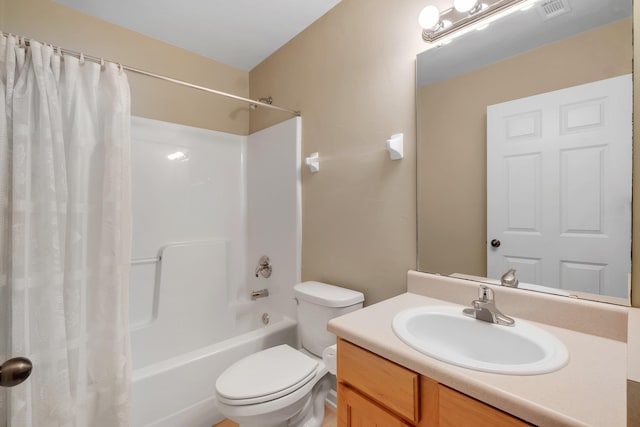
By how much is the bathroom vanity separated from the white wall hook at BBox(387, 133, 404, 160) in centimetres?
64

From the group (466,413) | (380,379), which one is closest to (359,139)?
(380,379)

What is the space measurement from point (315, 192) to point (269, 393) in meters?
1.14

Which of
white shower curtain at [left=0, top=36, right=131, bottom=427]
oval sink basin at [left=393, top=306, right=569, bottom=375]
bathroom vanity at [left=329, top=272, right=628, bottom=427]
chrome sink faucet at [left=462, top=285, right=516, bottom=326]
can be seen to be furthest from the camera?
white shower curtain at [left=0, top=36, right=131, bottom=427]

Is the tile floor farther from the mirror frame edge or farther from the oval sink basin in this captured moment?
the mirror frame edge

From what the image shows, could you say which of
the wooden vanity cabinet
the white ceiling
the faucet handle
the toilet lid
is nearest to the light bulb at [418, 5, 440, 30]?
the white ceiling

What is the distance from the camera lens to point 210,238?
89.5 inches

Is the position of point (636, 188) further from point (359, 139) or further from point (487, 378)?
point (359, 139)

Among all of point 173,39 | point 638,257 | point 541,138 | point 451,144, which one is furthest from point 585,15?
point 173,39

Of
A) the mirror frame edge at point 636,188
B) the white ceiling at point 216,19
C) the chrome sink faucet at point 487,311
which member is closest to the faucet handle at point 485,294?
the chrome sink faucet at point 487,311

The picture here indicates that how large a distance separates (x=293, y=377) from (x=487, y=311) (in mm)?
845

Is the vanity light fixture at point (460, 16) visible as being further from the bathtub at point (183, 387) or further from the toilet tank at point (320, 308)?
the bathtub at point (183, 387)

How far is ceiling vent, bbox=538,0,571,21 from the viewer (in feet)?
3.04

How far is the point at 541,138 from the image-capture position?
38.0 inches

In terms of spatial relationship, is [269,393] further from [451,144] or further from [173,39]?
[173,39]
